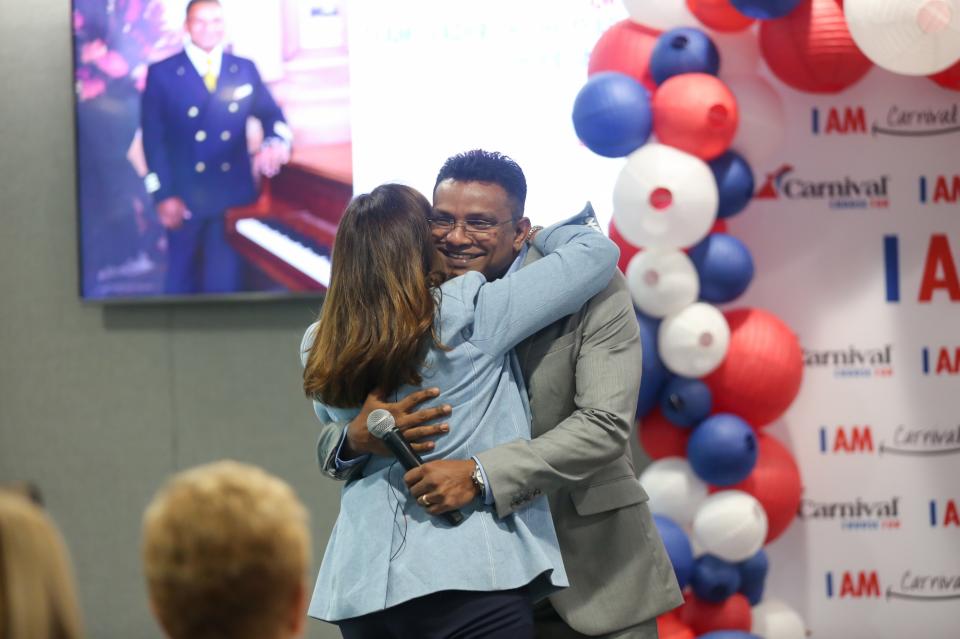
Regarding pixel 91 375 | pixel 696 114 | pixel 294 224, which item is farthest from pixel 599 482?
pixel 91 375

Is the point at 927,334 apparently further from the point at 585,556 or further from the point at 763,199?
the point at 585,556

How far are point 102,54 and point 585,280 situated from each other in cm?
284

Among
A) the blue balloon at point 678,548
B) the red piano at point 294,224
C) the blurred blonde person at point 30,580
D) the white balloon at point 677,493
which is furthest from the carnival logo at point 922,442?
the blurred blonde person at point 30,580

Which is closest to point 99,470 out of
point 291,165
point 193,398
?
point 193,398

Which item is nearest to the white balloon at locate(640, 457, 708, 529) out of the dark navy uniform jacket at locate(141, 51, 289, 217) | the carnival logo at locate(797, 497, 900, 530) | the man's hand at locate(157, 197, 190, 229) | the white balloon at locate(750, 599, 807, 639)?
the white balloon at locate(750, 599, 807, 639)

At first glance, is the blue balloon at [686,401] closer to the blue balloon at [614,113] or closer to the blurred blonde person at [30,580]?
the blue balloon at [614,113]

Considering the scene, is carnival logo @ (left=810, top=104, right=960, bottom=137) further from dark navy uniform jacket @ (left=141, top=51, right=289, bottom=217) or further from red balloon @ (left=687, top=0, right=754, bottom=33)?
dark navy uniform jacket @ (left=141, top=51, right=289, bottom=217)

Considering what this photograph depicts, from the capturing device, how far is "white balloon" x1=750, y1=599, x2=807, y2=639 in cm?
348

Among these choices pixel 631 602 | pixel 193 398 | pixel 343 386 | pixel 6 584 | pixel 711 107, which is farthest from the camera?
pixel 193 398

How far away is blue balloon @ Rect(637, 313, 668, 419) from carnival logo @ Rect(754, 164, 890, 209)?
677 mm

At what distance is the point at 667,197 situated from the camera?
3238mm

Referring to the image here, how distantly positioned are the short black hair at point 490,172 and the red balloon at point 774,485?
5.06 ft

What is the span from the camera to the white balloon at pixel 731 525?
10.7ft

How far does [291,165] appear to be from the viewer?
401 cm
